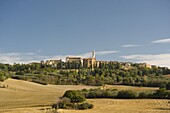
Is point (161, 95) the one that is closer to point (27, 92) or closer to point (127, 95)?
point (127, 95)

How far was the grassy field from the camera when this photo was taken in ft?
118

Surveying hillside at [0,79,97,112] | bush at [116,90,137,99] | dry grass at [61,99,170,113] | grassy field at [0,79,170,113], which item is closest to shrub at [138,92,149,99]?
bush at [116,90,137,99]

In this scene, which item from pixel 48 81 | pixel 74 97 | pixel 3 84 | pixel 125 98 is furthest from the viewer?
pixel 48 81

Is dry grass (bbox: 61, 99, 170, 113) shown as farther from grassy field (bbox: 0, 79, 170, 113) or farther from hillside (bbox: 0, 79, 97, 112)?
hillside (bbox: 0, 79, 97, 112)

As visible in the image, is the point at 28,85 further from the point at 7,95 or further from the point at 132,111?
the point at 132,111

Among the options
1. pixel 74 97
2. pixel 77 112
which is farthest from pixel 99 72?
pixel 77 112

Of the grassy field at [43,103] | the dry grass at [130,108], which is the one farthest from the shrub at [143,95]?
the dry grass at [130,108]

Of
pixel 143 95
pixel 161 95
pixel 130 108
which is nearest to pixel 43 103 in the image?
pixel 130 108

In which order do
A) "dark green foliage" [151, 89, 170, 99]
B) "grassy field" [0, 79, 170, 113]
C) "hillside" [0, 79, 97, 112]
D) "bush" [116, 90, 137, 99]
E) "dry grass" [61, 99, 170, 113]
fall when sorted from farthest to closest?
"hillside" [0, 79, 97, 112] → "bush" [116, 90, 137, 99] → "dark green foliage" [151, 89, 170, 99] → "grassy field" [0, 79, 170, 113] → "dry grass" [61, 99, 170, 113]

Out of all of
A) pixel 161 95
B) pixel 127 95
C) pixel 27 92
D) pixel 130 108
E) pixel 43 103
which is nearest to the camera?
pixel 130 108

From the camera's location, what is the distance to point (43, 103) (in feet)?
150

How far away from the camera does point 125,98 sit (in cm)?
5334

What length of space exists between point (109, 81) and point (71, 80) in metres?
11.4

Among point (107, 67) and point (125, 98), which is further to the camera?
point (107, 67)
